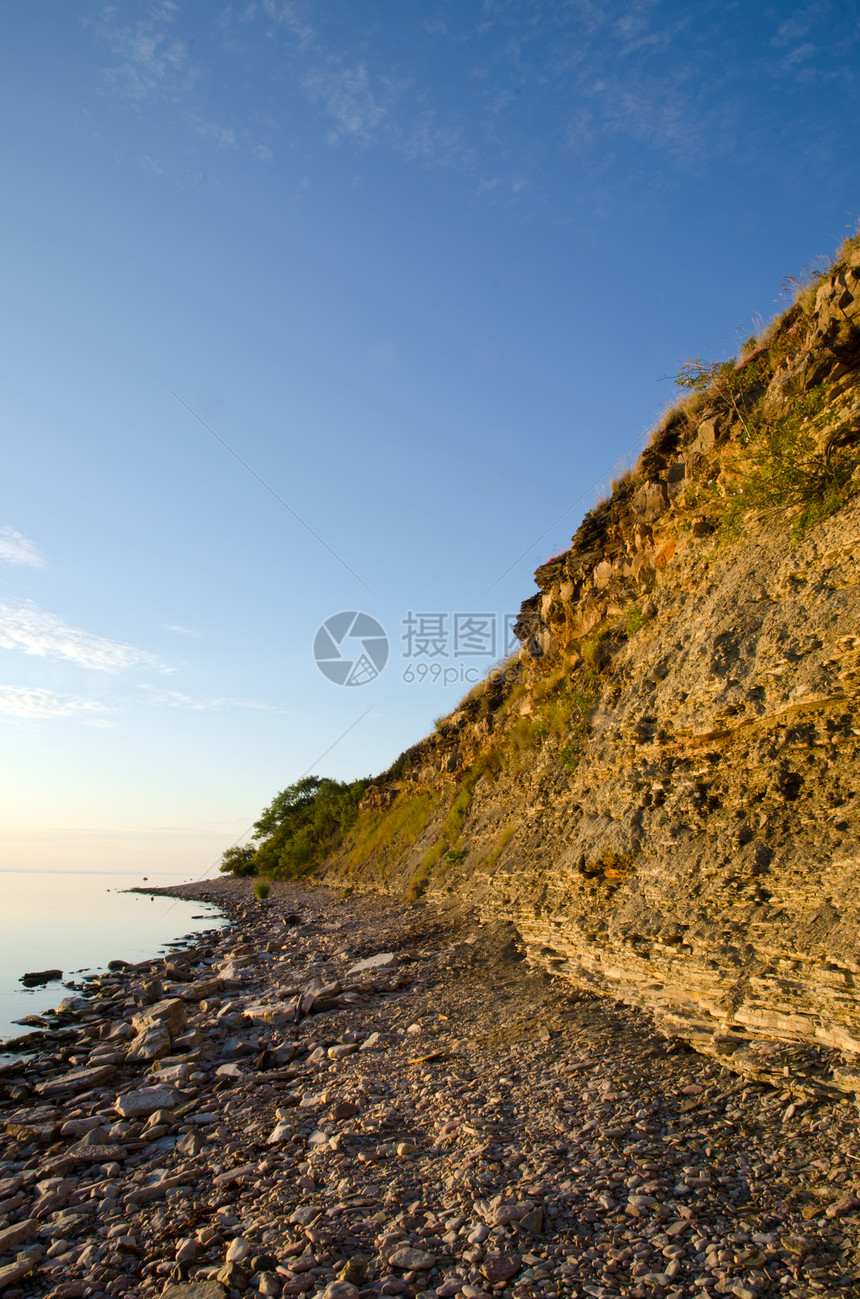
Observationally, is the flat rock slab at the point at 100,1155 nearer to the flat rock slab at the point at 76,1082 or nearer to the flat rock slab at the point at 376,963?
the flat rock slab at the point at 76,1082

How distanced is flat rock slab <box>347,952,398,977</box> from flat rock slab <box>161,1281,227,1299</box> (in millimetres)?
6370

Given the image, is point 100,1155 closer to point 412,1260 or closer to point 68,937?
point 412,1260

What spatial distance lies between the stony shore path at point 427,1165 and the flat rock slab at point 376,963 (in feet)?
6.71

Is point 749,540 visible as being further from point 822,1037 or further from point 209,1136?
point 209,1136

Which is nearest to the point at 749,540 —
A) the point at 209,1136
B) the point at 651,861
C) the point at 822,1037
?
the point at 651,861

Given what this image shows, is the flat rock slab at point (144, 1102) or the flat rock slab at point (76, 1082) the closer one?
the flat rock slab at point (144, 1102)

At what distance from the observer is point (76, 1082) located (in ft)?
21.0

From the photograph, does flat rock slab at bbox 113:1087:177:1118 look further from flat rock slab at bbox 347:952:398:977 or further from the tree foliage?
the tree foliage

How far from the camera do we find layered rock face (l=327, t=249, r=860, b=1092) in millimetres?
5039

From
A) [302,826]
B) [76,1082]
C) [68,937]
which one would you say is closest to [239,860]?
[302,826]

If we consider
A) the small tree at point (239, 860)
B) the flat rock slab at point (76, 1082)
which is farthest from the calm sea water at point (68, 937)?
the small tree at point (239, 860)

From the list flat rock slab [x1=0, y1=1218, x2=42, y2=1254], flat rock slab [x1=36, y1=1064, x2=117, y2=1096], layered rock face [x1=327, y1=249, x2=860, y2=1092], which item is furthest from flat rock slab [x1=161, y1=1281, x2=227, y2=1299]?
flat rock slab [x1=36, y1=1064, x2=117, y2=1096]

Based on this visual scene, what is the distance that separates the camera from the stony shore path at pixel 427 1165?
290 cm

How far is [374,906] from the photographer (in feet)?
57.6
